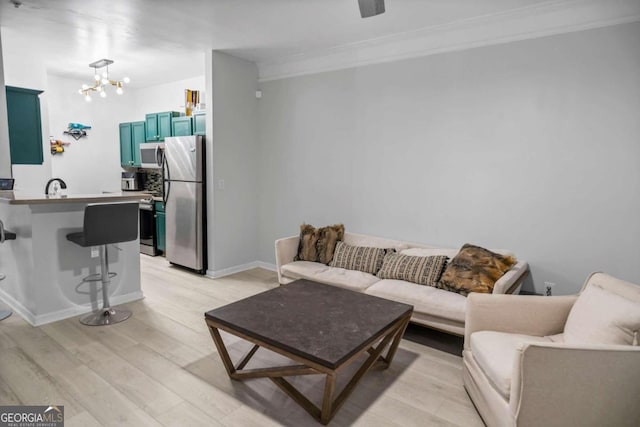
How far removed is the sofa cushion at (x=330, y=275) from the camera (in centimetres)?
330

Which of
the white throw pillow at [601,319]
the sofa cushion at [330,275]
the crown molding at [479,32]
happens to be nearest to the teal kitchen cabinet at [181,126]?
the crown molding at [479,32]

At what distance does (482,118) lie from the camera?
10.8ft

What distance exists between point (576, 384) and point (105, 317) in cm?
345

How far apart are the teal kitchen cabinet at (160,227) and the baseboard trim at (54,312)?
1.86m

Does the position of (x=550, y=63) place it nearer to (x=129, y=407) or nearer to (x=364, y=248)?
(x=364, y=248)

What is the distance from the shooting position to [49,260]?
3.16 metres

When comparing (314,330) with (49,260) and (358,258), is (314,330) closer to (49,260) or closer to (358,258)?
(358,258)

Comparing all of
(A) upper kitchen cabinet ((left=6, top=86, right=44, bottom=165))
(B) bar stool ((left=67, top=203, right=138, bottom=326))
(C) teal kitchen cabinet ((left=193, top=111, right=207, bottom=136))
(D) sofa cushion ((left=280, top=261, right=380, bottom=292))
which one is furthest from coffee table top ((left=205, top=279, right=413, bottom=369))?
(A) upper kitchen cabinet ((left=6, top=86, right=44, bottom=165))

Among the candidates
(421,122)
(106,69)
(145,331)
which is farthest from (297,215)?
(106,69)

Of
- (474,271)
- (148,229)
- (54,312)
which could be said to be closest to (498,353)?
(474,271)

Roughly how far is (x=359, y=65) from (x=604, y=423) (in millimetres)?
3613

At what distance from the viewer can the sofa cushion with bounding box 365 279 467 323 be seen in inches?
107

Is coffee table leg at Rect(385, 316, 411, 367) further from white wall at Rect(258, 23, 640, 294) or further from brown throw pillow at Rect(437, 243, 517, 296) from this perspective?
white wall at Rect(258, 23, 640, 294)

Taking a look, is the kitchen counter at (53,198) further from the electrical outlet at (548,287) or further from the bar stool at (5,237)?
the electrical outlet at (548,287)
